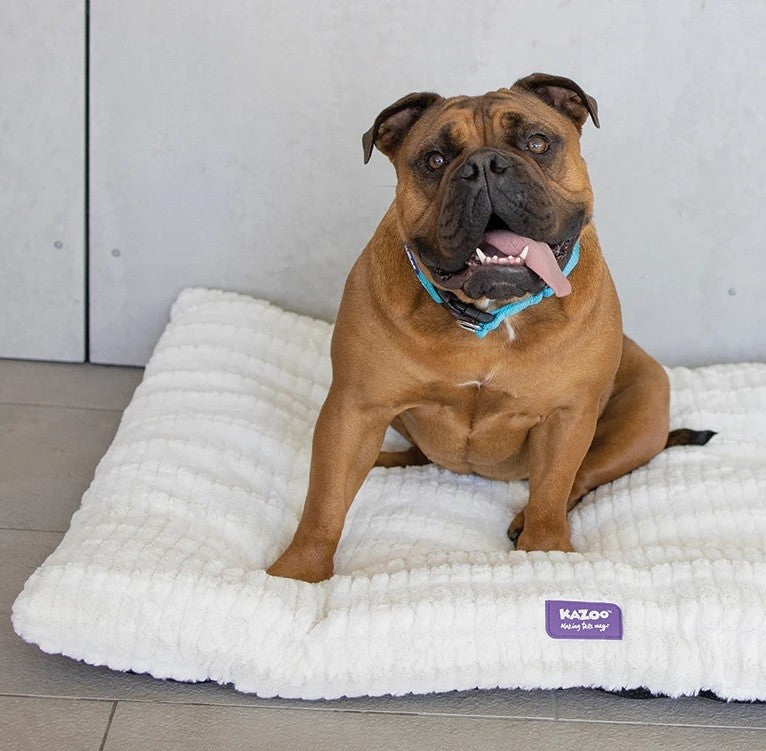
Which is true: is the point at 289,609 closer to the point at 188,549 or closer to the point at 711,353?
the point at 188,549

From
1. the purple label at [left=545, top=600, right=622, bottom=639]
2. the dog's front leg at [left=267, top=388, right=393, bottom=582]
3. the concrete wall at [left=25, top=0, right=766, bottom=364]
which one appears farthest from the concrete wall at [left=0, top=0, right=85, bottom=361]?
the purple label at [left=545, top=600, right=622, bottom=639]

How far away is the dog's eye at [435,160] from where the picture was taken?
235 centimetres

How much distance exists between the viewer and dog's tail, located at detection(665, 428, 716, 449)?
3.12 m

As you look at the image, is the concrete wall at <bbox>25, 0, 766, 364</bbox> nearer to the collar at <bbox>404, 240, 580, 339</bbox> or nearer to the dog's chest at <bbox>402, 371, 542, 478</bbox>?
the dog's chest at <bbox>402, 371, 542, 478</bbox>

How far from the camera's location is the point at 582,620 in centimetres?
222

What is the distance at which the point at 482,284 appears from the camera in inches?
87.7

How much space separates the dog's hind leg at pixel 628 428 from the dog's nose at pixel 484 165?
3.23ft

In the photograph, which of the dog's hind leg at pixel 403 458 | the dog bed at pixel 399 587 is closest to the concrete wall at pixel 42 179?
the dog bed at pixel 399 587

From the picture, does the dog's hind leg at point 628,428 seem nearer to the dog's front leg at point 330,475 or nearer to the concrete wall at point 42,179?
the dog's front leg at point 330,475

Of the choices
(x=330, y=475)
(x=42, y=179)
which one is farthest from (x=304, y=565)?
(x=42, y=179)

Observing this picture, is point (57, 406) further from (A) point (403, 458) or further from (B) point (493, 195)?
(B) point (493, 195)

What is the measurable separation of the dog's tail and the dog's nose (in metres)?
1.20

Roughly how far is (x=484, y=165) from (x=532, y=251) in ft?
0.63

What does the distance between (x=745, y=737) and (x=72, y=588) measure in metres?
1.26
